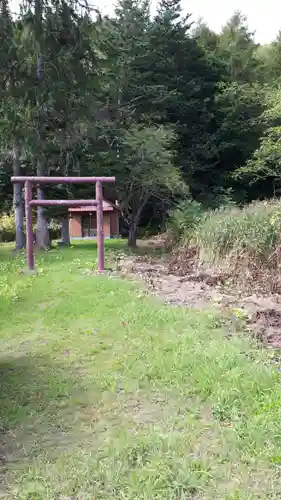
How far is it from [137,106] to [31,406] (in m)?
18.7

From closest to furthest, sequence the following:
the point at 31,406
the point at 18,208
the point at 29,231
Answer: the point at 31,406 → the point at 29,231 → the point at 18,208

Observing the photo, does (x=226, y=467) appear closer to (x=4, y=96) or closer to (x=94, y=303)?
(x=94, y=303)

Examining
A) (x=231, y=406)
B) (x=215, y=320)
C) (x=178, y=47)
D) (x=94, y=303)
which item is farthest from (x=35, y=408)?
(x=178, y=47)

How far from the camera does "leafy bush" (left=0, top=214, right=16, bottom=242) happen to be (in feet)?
69.6

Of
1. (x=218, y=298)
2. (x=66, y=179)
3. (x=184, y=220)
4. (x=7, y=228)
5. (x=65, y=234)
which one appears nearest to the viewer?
(x=218, y=298)

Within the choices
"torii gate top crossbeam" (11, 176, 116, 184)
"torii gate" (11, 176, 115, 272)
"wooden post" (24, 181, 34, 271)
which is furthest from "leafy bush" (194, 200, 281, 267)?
"wooden post" (24, 181, 34, 271)

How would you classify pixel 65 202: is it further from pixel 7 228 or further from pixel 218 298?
pixel 7 228

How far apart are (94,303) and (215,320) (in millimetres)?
1866

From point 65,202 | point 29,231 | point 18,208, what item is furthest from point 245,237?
point 18,208

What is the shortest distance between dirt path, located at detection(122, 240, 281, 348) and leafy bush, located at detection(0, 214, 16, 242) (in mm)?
12896

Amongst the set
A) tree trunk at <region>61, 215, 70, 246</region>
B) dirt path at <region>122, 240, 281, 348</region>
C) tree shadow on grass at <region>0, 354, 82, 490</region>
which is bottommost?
tree shadow on grass at <region>0, 354, 82, 490</region>

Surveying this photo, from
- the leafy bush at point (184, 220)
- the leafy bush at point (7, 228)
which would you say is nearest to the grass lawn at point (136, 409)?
the leafy bush at point (184, 220)

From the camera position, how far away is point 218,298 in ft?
21.6

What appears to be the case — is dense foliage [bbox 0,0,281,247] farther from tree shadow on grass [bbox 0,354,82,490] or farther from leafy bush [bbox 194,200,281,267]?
tree shadow on grass [bbox 0,354,82,490]
